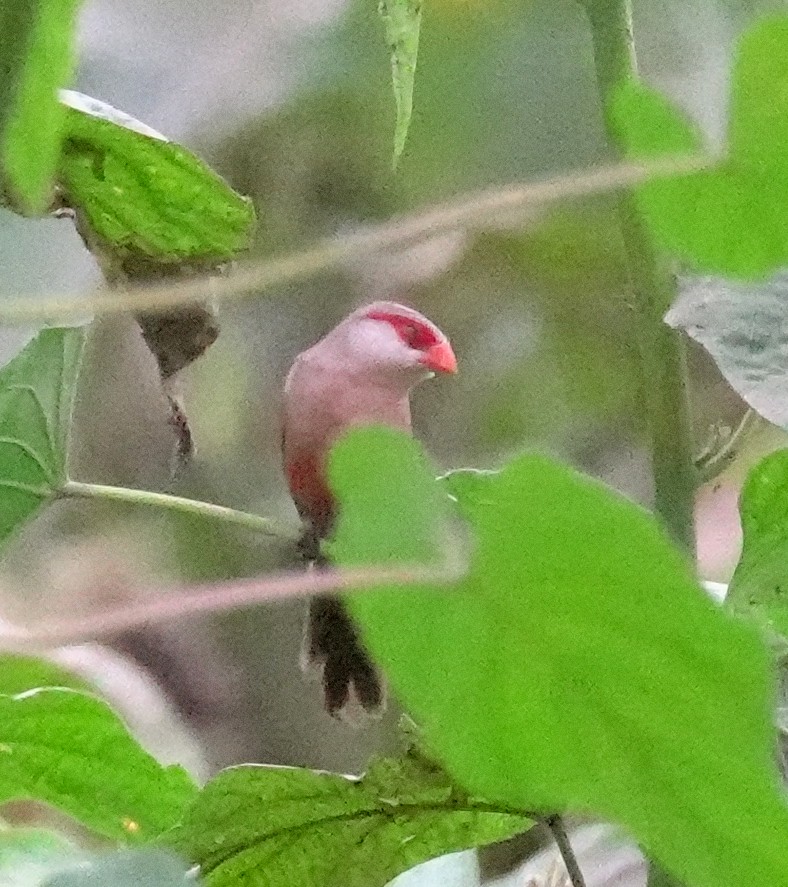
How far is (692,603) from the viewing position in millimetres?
205

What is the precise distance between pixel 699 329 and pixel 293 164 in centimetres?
62

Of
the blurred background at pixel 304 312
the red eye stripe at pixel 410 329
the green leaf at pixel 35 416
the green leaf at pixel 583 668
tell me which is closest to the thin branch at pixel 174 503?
the green leaf at pixel 35 416

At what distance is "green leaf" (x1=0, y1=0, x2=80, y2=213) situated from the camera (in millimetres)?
221

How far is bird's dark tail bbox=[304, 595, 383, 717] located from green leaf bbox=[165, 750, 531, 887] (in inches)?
4.4

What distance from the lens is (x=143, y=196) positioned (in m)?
0.38

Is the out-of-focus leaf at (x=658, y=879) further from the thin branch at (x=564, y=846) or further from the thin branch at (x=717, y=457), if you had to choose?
the thin branch at (x=717, y=457)

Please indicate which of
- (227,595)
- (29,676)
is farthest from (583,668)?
(29,676)

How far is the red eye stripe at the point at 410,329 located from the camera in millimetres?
524

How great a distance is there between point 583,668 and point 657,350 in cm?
21

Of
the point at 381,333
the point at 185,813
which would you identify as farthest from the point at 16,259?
the point at 185,813

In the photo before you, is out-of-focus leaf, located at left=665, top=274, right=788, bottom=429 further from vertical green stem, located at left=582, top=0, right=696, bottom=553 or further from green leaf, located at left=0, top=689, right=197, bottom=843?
green leaf, located at left=0, top=689, right=197, bottom=843

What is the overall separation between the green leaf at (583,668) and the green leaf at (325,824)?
0.14 m

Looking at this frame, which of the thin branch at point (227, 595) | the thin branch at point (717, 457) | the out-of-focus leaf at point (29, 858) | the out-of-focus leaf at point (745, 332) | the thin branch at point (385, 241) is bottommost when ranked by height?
the out-of-focus leaf at point (29, 858)

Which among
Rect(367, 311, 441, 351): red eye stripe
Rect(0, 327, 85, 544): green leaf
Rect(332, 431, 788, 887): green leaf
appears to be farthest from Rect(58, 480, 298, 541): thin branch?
Rect(332, 431, 788, 887): green leaf
